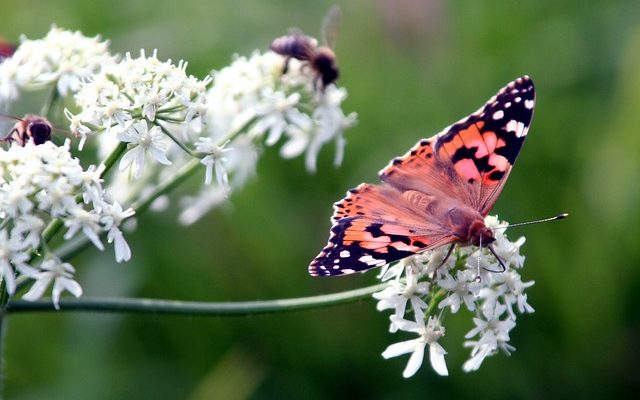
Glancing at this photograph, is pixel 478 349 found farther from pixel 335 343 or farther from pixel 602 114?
pixel 602 114

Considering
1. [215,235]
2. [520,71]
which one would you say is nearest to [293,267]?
[215,235]

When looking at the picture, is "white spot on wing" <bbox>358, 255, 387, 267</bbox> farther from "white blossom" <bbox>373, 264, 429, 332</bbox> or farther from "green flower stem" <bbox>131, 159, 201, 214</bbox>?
"green flower stem" <bbox>131, 159, 201, 214</bbox>

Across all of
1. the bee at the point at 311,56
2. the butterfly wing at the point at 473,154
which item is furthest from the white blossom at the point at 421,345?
the bee at the point at 311,56

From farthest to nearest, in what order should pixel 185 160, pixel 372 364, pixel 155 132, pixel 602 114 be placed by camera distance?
pixel 602 114, pixel 372 364, pixel 185 160, pixel 155 132

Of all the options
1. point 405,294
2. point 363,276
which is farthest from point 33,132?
point 363,276

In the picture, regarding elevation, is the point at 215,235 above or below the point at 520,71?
below

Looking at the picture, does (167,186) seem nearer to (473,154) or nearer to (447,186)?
(447,186)

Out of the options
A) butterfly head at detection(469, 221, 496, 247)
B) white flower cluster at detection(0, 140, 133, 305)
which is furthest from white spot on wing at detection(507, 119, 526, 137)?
white flower cluster at detection(0, 140, 133, 305)

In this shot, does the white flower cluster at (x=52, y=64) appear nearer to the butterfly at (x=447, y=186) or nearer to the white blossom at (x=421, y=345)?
the butterfly at (x=447, y=186)
